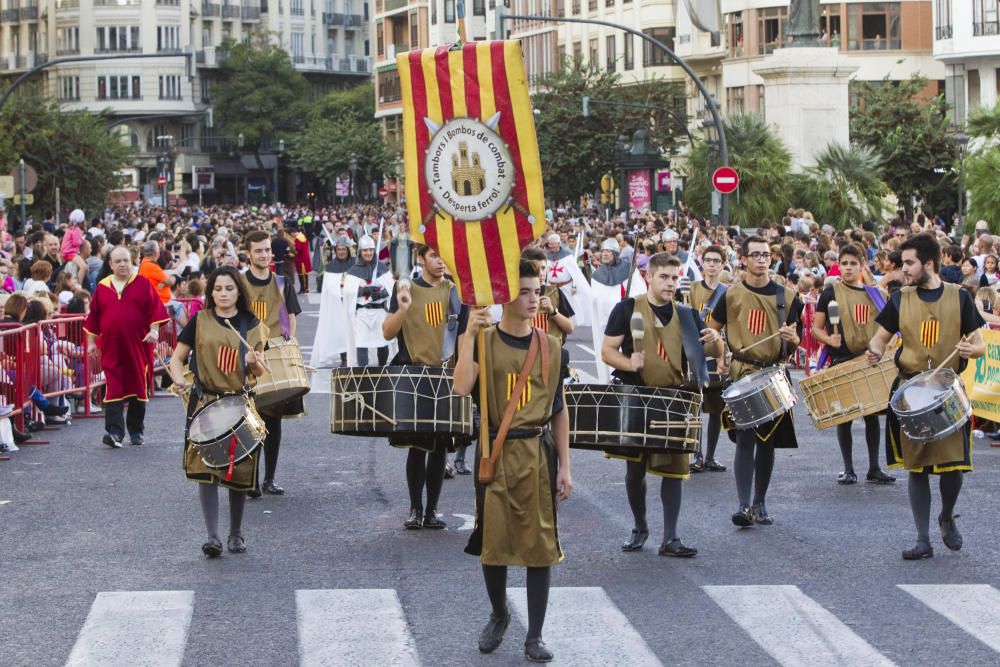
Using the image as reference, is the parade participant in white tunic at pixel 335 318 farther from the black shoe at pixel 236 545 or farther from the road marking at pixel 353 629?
the road marking at pixel 353 629

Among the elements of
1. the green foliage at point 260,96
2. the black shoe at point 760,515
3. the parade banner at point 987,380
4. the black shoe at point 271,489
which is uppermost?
the green foliage at point 260,96

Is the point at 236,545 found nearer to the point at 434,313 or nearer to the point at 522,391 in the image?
the point at 434,313

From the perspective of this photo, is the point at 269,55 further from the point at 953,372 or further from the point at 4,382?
the point at 953,372

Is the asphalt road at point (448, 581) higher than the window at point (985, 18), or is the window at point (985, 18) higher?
the window at point (985, 18)

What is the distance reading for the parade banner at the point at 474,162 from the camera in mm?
8273

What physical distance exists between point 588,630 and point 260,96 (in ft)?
344

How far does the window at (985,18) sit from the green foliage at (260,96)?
54505 millimetres

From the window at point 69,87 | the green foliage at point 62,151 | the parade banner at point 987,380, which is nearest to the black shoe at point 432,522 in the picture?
the parade banner at point 987,380

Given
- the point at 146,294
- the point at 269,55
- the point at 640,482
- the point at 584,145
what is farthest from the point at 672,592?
the point at 269,55

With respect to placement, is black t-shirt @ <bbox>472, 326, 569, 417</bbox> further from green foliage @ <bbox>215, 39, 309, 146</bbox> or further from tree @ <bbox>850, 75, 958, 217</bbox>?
green foliage @ <bbox>215, 39, 309, 146</bbox>

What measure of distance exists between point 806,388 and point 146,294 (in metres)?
6.57

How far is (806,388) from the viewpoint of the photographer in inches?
493

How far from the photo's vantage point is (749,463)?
11.8 meters

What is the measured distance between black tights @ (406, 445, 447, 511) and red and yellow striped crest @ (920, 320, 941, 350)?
304cm
